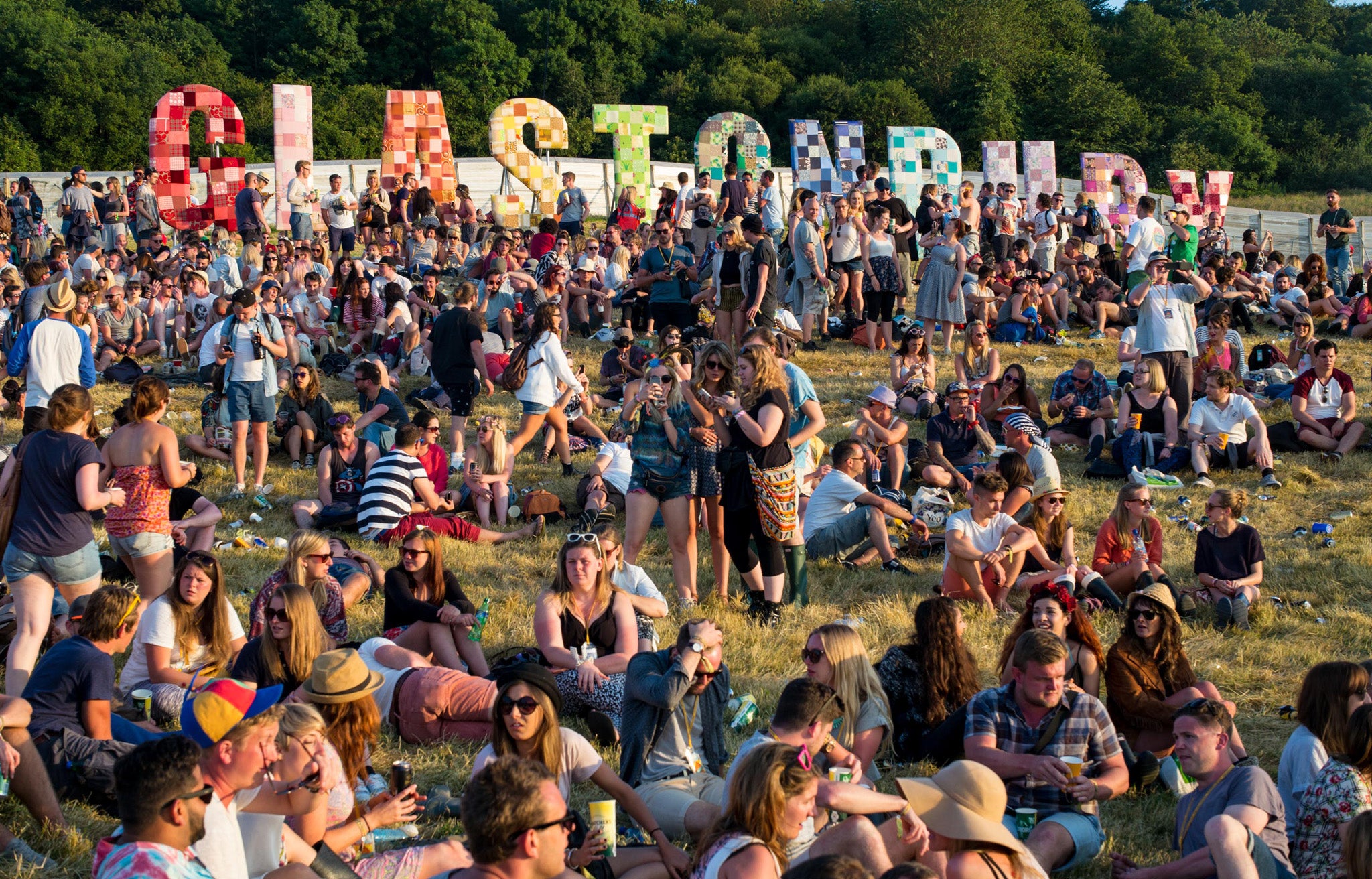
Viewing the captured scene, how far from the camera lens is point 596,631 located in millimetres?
6547

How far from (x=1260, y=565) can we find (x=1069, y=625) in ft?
8.15

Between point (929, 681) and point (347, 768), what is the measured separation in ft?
8.51

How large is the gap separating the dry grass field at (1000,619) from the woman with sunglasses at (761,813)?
1665 millimetres

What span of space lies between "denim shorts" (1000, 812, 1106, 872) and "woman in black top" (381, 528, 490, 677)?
113 inches

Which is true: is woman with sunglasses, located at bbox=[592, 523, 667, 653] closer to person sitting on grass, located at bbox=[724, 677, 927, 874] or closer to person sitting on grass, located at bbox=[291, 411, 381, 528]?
person sitting on grass, located at bbox=[724, 677, 927, 874]

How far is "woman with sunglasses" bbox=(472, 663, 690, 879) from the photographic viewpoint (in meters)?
4.64

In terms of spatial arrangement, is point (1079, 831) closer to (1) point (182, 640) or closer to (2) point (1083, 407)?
(1) point (182, 640)

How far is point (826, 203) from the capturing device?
70.8 ft

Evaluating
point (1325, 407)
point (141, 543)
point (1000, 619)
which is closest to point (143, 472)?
point (141, 543)

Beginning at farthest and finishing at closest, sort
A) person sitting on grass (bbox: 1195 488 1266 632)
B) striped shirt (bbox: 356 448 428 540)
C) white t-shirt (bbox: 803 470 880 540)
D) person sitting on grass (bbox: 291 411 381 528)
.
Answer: person sitting on grass (bbox: 291 411 381 528)
striped shirt (bbox: 356 448 428 540)
white t-shirt (bbox: 803 470 880 540)
person sitting on grass (bbox: 1195 488 1266 632)

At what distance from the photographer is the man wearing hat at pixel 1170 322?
1113cm

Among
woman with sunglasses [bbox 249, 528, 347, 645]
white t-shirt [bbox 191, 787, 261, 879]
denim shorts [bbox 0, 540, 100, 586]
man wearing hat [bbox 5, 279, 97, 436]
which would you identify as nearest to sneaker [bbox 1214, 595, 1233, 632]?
woman with sunglasses [bbox 249, 528, 347, 645]

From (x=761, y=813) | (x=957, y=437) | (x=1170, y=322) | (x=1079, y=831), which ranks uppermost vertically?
(x=1170, y=322)

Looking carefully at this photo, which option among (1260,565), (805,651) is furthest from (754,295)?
(805,651)
